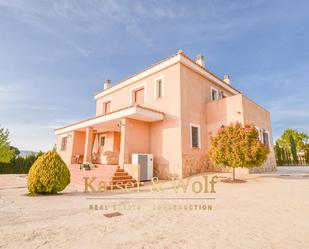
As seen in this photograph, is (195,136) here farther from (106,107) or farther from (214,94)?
(106,107)

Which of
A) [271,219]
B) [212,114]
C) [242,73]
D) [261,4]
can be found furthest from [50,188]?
[242,73]

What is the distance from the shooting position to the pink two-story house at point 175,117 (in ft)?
38.1

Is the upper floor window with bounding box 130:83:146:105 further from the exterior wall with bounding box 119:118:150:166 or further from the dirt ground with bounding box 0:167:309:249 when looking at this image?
the dirt ground with bounding box 0:167:309:249

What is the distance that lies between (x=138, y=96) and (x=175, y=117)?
4.87 metres

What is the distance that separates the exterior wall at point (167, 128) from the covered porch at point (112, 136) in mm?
582

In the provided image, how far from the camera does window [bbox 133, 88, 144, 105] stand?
1507 centimetres

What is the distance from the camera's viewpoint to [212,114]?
14.1 meters

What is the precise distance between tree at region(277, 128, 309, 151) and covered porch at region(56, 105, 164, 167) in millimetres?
30071

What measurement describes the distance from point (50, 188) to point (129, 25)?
10.1 meters

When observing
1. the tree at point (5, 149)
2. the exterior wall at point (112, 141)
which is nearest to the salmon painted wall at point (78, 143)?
the exterior wall at point (112, 141)

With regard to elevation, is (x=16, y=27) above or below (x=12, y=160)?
above

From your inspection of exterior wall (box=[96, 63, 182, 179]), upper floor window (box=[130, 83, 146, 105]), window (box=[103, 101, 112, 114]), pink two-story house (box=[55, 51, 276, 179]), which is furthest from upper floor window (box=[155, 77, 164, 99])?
window (box=[103, 101, 112, 114])

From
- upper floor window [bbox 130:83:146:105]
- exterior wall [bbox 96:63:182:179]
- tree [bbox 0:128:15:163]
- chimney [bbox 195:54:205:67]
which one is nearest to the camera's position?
exterior wall [bbox 96:63:182:179]

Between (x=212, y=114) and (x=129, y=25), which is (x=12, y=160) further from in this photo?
(x=212, y=114)
